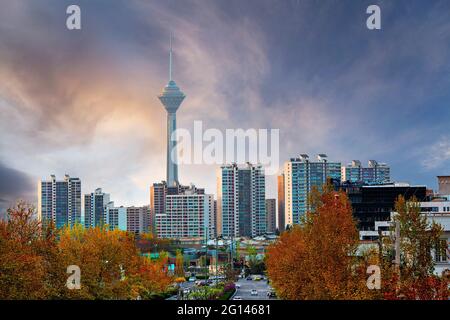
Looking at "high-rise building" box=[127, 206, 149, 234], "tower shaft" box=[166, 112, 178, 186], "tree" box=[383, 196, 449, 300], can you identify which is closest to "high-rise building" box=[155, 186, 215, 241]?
"high-rise building" box=[127, 206, 149, 234]

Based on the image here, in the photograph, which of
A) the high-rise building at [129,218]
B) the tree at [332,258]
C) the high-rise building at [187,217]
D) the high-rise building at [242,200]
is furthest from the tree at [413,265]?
the high-rise building at [187,217]

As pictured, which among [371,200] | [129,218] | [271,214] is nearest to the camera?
[371,200]

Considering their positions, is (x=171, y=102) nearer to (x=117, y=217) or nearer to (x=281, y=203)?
(x=117, y=217)

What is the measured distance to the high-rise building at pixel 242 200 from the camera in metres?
50.8

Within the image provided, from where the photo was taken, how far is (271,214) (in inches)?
2183

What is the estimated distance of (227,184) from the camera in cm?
5178

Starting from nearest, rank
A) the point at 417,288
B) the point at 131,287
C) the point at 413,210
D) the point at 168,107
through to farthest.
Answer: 1. the point at 417,288
2. the point at 413,210
3. the point at 131,287
4. the point at 168,107

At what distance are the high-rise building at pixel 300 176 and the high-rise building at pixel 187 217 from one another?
17043mm

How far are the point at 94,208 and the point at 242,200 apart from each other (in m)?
13.1

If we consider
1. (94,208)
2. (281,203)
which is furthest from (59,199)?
(281,203)

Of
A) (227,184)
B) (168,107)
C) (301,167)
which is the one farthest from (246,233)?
(168,107)

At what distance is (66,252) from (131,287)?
117 inches

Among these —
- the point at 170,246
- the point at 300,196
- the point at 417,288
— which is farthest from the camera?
the point at 170,246
